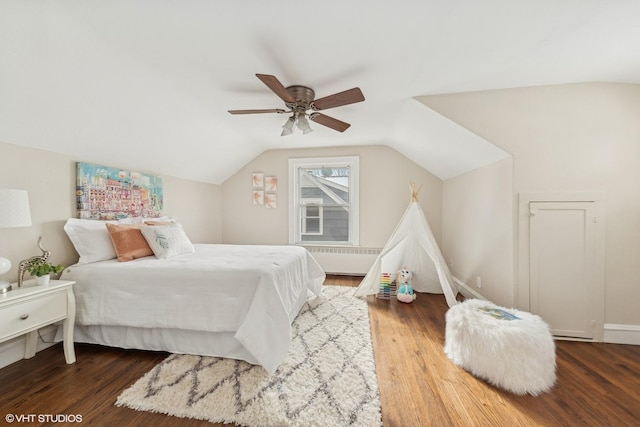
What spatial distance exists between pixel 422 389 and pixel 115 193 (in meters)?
3.44

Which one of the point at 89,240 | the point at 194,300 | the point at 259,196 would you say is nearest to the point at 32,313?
the point at 89,240

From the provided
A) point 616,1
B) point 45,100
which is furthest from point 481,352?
point 45,100

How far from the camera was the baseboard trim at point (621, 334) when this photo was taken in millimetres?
2215

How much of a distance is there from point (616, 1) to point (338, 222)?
381 cm

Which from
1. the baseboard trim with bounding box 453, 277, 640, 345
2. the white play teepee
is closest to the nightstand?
the white play teepee

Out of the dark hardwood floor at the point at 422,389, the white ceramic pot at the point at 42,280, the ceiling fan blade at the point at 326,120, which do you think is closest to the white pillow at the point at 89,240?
the white ceramic pot at the point at 42,280

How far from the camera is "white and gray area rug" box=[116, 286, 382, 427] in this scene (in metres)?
1.47

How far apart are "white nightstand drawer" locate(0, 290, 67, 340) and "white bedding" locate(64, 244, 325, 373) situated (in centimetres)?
23

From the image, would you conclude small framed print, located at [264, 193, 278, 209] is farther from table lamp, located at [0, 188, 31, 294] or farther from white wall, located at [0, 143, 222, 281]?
table lamp, located at [0, 188, 31, 294]

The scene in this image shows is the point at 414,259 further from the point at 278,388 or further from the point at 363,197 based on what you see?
the point at 278,388

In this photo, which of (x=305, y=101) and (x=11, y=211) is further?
(x=305, y=101)

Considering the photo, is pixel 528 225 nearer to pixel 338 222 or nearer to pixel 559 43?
pixel 559 43

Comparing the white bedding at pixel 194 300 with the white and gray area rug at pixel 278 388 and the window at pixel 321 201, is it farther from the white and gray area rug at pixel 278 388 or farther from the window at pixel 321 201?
the window at pixel 321 201

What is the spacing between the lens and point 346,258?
450 cm
